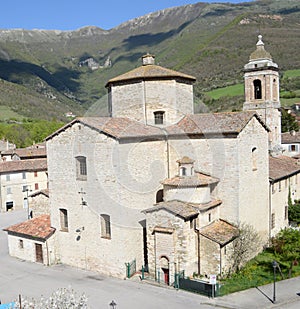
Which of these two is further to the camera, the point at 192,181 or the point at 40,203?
the point at 40,203

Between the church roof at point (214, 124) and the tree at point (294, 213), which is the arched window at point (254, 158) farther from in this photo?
the tree at point (294, 213)

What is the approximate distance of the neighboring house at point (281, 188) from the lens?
83.5 ft

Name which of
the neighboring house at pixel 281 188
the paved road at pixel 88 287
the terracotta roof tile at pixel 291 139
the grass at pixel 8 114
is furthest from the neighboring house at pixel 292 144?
the grass at pixel 8 114

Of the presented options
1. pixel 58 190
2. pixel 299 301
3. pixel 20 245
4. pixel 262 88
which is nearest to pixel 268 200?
pixel 299 301

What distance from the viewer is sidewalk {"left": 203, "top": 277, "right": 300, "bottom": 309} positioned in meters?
16.8

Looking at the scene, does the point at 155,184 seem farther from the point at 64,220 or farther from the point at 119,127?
the point at 64,220

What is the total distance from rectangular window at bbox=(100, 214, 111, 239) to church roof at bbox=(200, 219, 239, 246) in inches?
203

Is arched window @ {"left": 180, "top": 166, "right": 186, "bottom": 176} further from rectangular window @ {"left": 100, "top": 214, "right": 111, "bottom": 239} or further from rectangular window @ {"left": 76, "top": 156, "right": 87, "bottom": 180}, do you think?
rectangular window @ {"left": 76, "top": 156, "right": 87, "bottom": 180}

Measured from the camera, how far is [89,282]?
20109mm

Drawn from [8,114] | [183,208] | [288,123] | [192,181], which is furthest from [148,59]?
[8,114]

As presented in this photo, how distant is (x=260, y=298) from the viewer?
17.5 m

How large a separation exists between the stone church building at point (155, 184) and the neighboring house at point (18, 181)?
20.4 metres

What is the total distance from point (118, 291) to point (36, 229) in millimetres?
8157

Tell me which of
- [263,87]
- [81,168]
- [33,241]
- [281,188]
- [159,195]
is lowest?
[33,241]
